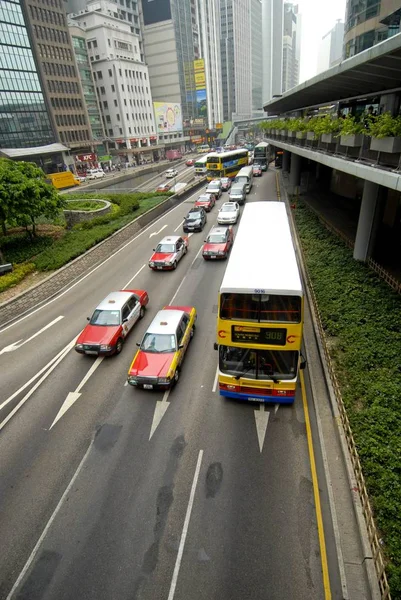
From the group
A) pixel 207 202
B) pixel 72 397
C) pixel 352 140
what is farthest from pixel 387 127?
pixel 207 202

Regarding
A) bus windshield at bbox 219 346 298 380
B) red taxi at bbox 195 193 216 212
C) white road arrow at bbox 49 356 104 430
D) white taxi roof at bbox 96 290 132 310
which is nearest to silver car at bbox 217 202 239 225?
red taxi at bbox 195 193 216 212

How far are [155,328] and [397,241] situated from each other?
18135mm

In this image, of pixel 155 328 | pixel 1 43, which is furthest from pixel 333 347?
pixel 1 43

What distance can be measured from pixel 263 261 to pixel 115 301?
7793 mm

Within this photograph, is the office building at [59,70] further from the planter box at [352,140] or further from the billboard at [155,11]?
the planter box at [352,140]

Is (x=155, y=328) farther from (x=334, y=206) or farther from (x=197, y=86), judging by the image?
(x=197, y=86)

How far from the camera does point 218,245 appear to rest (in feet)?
77.7

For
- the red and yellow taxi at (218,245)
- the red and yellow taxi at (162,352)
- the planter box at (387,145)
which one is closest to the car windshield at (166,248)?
the red and yellow taxi at (218,245)

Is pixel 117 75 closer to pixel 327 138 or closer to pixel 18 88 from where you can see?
pixel 18 88

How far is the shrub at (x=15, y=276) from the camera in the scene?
21.3 metres

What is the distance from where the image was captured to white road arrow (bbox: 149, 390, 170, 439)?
34.9ft

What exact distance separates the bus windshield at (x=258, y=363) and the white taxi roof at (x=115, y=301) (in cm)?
674

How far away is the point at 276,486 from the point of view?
860 cm

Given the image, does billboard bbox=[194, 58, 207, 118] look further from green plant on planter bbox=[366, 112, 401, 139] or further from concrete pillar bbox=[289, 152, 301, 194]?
green plant on planter bbox=[366, 112, 401, 139]
